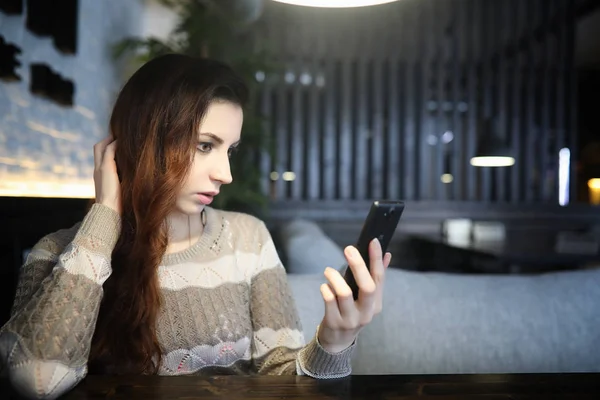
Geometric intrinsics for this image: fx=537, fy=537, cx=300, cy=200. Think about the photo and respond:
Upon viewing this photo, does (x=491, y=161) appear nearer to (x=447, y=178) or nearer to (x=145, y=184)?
(x=447, y=178)

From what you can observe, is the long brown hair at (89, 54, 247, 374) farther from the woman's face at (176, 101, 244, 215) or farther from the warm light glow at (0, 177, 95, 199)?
the warm light glow at (0, 177, 95, 199)

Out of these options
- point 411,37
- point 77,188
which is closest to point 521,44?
point 411,37

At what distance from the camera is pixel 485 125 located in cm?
365

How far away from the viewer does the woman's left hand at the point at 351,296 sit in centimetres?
82

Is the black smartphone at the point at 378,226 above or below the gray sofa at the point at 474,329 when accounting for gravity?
above

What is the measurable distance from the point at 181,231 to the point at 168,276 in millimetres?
109

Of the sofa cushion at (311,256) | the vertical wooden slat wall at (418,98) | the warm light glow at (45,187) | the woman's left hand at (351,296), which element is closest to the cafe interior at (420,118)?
the vertical wooden slat wall at (418,98)

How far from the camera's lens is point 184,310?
1146 mm

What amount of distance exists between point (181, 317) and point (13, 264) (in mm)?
545

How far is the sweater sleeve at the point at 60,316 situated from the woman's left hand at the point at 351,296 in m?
0.41

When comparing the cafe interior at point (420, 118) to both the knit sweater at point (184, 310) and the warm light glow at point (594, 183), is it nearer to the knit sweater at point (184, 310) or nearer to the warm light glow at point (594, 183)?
the warm light glow at point (594, 183)

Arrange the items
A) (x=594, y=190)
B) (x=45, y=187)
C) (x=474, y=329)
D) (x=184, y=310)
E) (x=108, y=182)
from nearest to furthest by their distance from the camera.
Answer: (x=108, y=182)
(x=184, y=310)
(x=474, y=329)
(x=45, y=187)
(x=594, y=190)

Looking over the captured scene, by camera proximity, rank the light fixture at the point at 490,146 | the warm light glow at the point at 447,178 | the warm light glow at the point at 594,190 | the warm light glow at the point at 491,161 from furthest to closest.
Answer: the warm light glow at the point at 594,190 < the warm light glow at the point at 447,178 < the warm light glow at the point at 491,161 < the light fixture at the point at 490,146

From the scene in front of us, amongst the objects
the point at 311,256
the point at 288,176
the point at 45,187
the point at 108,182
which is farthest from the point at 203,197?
the point at 288,176
